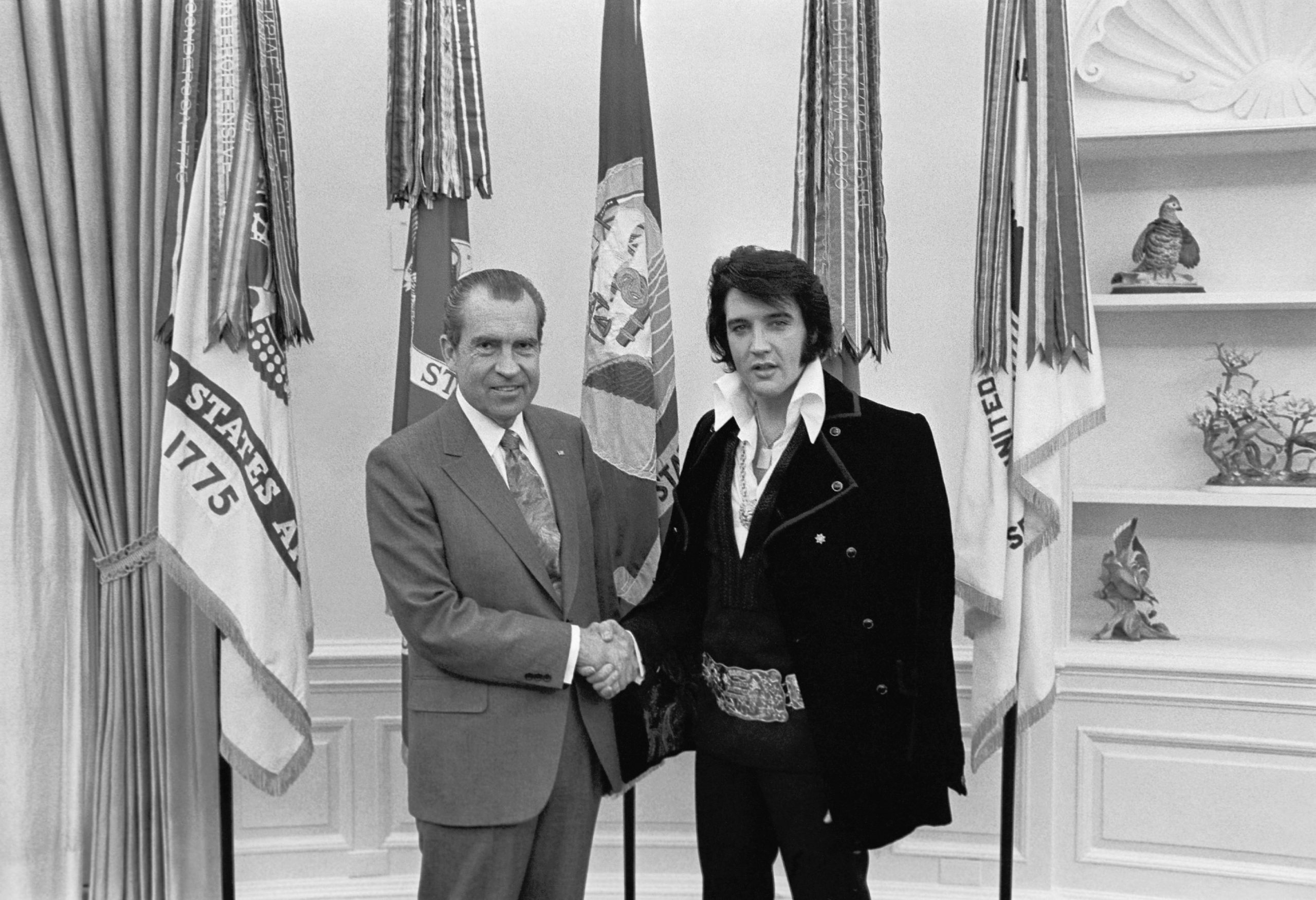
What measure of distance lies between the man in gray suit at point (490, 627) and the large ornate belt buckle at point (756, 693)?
173mm

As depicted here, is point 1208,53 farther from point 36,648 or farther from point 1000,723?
point 36,648

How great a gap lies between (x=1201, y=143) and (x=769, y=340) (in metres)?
1.71

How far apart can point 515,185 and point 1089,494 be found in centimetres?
179

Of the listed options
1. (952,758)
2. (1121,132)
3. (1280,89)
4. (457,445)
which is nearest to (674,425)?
(457,445)

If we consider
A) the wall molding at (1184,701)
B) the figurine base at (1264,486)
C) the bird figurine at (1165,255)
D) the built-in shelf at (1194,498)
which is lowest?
the wall molding at (1184,701)

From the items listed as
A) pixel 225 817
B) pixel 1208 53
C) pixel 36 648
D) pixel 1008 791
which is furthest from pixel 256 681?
pixel 1208 53

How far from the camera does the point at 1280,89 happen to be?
274 centimetres

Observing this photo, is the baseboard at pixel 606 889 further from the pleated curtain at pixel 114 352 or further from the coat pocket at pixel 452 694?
the coat pocket at pixel 452 694

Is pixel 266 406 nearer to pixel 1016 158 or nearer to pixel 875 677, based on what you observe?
pixel 875 677

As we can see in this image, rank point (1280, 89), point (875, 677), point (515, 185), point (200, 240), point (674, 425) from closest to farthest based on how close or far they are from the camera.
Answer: point (875, 677)
point (200, 240)
point (674, 425)
point (1280, 89)
point (515, 185)

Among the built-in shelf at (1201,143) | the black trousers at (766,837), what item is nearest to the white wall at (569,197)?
the built-in shelf at (1201,143)

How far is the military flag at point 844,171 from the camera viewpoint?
2.31m

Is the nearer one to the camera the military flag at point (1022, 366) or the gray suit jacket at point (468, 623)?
the gray suit jacket at point (468, 623)

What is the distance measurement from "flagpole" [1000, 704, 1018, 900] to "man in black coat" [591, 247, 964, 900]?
68cm
